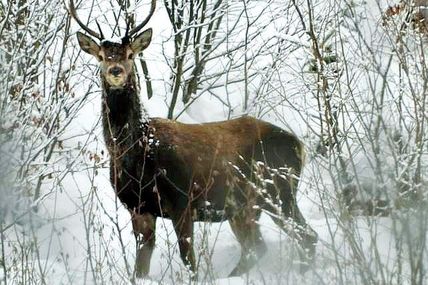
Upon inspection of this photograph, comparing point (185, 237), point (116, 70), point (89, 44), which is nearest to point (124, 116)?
point (116, 70)

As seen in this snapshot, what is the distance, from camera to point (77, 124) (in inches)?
514

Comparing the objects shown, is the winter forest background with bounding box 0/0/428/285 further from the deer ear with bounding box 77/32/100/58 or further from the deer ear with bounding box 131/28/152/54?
the deer ear with bounding box 131/28/152/54

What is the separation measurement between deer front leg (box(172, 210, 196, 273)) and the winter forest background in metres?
0.16

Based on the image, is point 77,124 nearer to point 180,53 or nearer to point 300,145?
point 180,53

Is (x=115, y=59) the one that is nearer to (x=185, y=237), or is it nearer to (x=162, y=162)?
(x=162, y=162)

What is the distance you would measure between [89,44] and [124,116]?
2.44 feet

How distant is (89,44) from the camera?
8945 millimetres

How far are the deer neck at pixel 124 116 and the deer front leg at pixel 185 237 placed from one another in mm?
797

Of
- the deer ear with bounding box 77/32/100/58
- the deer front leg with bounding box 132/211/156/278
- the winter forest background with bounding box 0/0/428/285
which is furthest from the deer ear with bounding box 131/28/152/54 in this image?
the deer front leg with bounding box 132/211/156/278

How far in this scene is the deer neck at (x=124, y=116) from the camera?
341 inches

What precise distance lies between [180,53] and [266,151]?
333 cm

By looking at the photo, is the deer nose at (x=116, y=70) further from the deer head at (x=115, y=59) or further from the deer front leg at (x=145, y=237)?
the deer front leg at (x=145, y=237)

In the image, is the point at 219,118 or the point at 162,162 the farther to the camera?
the point at 219,118

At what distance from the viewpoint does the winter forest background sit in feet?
17.1
